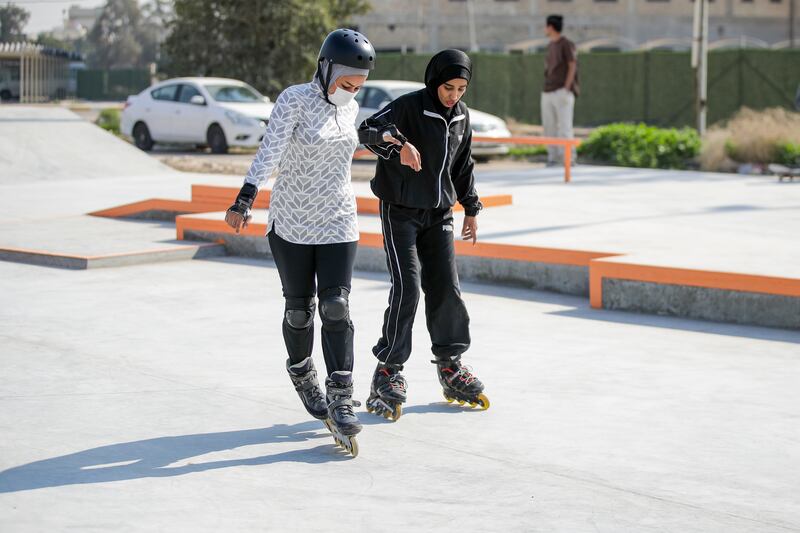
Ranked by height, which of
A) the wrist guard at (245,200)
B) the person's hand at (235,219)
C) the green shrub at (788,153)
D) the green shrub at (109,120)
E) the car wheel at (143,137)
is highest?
the green shrub at (109,120)

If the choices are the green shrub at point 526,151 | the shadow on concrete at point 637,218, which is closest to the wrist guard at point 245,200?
the shadow on concrete at point 637,218

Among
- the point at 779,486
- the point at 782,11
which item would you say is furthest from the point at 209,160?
the point at 782,11

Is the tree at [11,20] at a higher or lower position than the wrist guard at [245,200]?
higher

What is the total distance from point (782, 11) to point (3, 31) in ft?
275

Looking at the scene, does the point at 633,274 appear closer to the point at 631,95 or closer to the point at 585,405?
the point at 585,405

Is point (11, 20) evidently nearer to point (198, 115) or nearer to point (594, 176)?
point (198, 115)

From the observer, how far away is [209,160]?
22.3 meters

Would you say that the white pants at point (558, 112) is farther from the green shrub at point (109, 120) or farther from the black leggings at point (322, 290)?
the green shrub at point (109, 120)

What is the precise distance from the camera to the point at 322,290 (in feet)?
17.4

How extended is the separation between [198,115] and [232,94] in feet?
3.20

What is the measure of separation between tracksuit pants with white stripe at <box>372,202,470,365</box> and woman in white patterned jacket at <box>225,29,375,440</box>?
0.49 metres

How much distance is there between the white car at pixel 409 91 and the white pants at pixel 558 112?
2.53 m

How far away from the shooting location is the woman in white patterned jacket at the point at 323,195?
519cm

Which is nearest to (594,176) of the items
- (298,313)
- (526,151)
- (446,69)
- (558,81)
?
(558,81)
